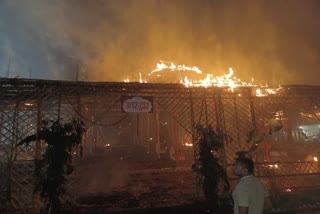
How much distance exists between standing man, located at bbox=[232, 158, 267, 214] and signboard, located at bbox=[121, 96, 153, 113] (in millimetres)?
6084

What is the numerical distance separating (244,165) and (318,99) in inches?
377

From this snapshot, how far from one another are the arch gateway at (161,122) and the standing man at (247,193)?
222 inches

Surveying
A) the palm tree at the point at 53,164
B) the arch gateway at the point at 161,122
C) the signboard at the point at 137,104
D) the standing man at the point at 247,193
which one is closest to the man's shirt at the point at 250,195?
the standing man at the point at 247,193

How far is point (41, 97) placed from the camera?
28.3 ft

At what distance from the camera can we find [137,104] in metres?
9.45

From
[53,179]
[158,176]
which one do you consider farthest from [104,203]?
[158,176]

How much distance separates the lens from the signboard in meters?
9.29

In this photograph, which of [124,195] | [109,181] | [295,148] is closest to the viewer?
[124,195]

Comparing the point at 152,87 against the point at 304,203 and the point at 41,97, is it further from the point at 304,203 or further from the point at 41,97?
the point at 304,203

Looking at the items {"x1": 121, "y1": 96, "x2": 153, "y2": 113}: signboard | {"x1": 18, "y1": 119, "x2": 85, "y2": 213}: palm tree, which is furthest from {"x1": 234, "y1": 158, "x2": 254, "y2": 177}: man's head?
{"x1": 121, "y1": 96, "x2": 153, "y2": 113}: signboard

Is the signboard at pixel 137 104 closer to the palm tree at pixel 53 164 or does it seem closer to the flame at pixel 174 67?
the palm tree at pixel 53 164

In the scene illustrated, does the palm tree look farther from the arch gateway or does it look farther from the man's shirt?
the man's shirt

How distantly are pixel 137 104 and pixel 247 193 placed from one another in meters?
6.48

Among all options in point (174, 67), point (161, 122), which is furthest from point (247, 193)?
point (174, 67)
